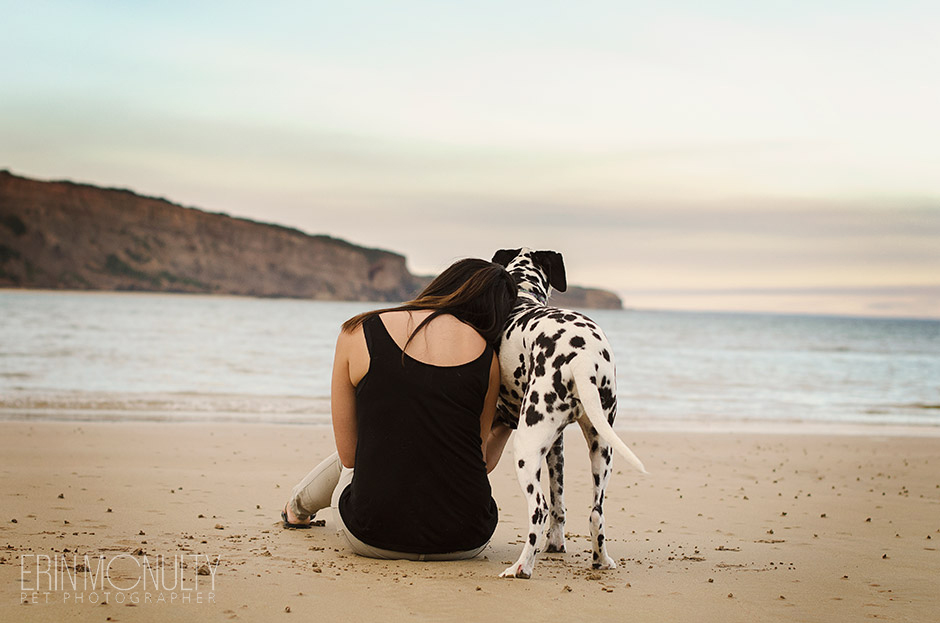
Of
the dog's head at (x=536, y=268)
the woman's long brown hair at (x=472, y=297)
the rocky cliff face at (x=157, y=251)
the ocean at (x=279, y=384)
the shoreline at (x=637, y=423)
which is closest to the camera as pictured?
the woman's long brown hair at (x=472, y=297)

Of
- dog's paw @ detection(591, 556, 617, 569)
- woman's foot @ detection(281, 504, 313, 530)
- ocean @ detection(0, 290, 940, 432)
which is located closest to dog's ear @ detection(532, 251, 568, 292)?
dog's paw @ detection(591, 556, 617, 569)

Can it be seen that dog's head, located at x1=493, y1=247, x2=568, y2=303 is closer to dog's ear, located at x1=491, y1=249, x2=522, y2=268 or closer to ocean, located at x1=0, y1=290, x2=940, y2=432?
dog's ear, located at x1=491, y1=249, x2=522, y2=268

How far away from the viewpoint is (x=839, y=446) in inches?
429

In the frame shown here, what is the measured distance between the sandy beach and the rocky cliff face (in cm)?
9042

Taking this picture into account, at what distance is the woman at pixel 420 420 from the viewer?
12.4ft

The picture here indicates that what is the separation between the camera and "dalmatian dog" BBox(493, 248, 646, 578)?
146 inches

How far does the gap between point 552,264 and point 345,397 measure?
1.80 m

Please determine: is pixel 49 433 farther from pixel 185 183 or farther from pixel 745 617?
pixel 185 183

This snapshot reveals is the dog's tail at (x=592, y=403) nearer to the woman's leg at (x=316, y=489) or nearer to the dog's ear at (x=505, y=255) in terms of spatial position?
the dog's ear at (x=505, y=255)

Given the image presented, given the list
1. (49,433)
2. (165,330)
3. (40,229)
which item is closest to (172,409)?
(49,433)

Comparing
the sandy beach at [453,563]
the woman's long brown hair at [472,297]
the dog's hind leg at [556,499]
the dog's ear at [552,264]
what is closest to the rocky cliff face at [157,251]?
the sandy beach at [453,563]

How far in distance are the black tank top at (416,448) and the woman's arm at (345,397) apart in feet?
0.36

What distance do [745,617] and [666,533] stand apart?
198 centimetres

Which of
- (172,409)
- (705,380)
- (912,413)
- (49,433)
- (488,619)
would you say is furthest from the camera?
(705,380)
